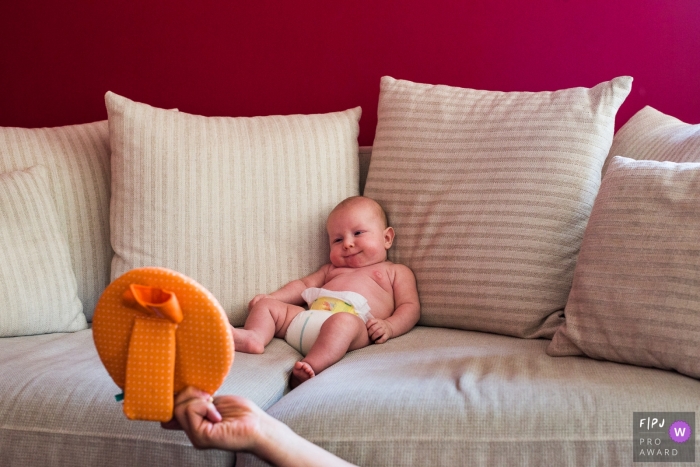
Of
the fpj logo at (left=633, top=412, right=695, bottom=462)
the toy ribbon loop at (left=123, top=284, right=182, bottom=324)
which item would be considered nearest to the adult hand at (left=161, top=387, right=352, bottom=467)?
the toy ribbon loop at (left=123, top=284, right=182, bottom=324)

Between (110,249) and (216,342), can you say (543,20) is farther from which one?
(216,342)

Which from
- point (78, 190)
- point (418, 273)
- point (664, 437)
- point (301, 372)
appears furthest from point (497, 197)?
point (78, 190)

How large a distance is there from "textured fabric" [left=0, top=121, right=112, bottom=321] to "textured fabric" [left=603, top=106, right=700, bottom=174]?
1405mm

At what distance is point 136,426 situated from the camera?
136 centimetres

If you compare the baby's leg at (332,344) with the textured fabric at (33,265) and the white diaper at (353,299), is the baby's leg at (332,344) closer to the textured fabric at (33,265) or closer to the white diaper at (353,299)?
the white diaper at (353,299)

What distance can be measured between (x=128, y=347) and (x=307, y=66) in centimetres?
166

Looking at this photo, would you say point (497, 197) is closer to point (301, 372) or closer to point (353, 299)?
point (353, 299)

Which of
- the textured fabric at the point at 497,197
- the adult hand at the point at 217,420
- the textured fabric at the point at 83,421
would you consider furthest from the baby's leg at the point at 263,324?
the adult hand at the point at 217,420

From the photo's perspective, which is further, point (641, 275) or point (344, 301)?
point (344, 301)

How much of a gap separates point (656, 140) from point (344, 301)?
2.87ft

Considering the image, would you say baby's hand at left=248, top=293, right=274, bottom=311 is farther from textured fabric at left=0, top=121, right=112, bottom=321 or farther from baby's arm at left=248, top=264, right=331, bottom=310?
textured fabric at left=0, top=121, right=112, bottom=321

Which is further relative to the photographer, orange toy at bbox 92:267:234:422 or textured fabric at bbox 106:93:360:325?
textured fabric at bbox 106:93:360:325

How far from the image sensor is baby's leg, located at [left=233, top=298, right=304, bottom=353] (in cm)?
174

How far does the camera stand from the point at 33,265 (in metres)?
1.92
